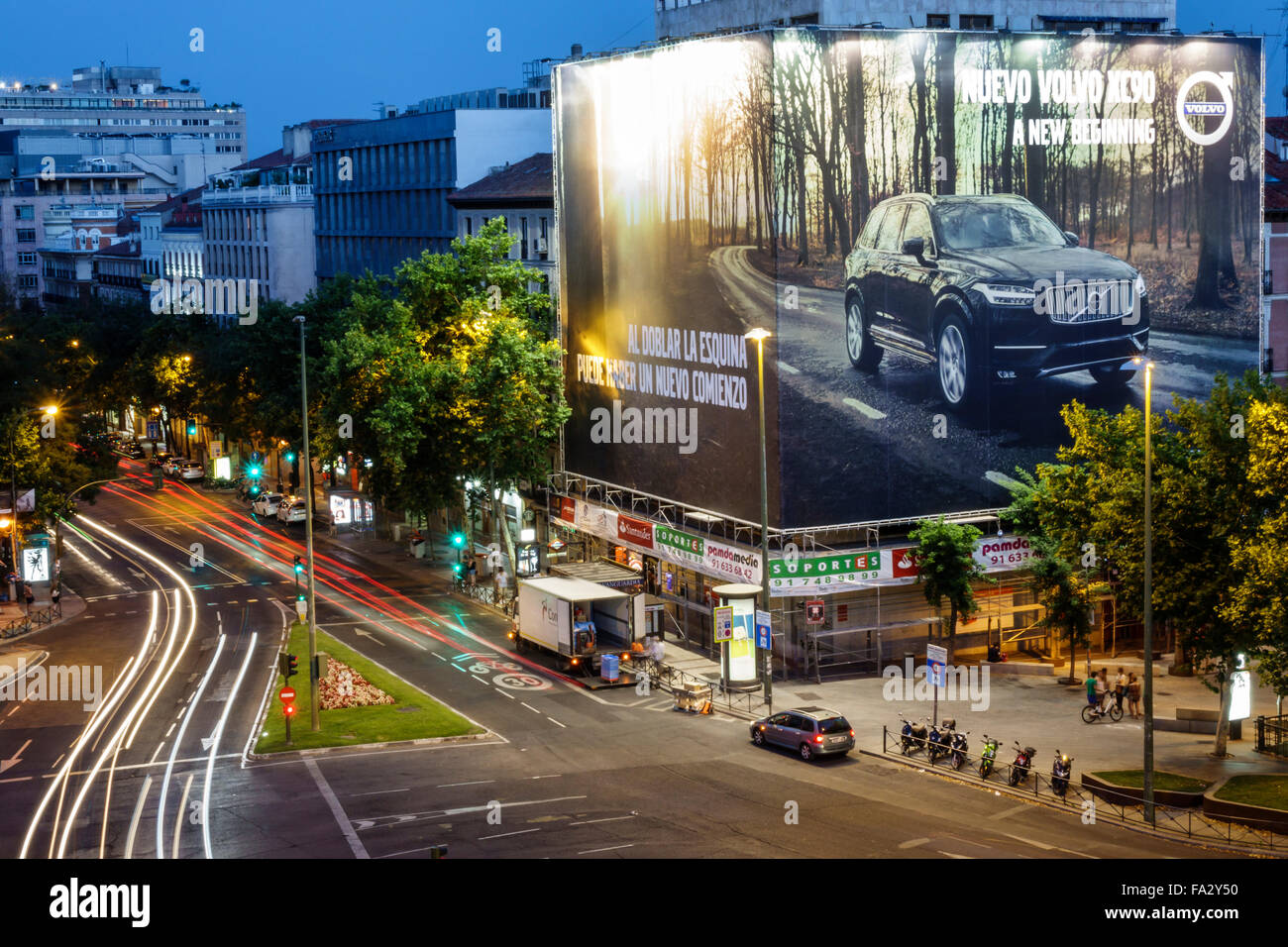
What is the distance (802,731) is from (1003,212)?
952 inches

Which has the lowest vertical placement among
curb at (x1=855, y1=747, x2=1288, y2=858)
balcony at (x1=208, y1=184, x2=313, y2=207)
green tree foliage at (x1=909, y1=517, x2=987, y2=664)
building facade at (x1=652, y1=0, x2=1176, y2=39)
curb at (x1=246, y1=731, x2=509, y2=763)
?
curb at (x1=246, y1=731, x2=509, y2=763)

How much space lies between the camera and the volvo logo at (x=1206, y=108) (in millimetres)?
60531

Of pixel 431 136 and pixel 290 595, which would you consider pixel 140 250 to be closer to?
pixel 431 136

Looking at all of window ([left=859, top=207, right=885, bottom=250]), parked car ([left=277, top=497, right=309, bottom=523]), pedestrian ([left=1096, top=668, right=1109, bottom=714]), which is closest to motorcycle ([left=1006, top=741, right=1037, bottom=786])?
pedestrian ([left=1096, top=668, right=1109, bottom=714])

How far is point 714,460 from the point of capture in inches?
2331

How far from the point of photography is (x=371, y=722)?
154 ft

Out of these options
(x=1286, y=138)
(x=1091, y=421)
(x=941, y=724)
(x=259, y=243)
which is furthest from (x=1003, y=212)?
(x=259, y=243)

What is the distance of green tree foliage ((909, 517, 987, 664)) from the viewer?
5197 centimetres

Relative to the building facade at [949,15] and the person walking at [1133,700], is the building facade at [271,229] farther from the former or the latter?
the person walking at [1133,700]

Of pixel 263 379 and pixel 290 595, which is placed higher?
pixel 263 379

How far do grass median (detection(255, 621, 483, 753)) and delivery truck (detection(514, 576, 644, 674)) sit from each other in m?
5.78

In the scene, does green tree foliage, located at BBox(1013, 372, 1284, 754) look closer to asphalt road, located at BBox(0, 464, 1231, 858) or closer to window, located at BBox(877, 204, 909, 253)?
asphalt road, located at BBox(0, 464, 1231, 858)

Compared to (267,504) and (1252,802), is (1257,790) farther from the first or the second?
(267,504)
